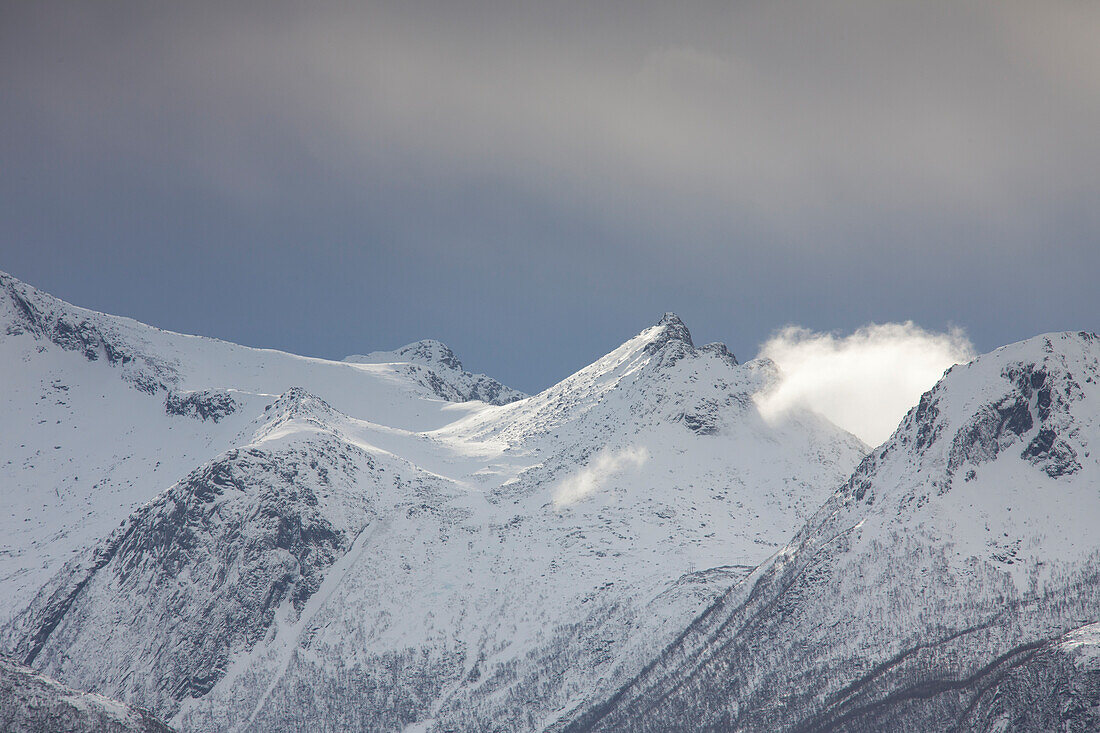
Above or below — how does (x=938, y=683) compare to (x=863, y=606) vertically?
below

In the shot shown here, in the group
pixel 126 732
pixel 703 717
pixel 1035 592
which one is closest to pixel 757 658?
pixel 703 717

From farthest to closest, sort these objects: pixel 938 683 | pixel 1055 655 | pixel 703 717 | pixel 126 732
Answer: pixel 703 717 < pixel 938 683 < pixel 1055 655 < pixel 126 732

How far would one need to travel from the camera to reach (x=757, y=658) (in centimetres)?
19725

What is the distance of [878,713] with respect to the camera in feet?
575

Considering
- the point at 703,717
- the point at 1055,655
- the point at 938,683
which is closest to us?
the point at 1055,655

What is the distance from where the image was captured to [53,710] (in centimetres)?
13488

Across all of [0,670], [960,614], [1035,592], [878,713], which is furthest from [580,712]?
[0,670]

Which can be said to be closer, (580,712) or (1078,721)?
(1078,721)

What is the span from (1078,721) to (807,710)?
170 feet

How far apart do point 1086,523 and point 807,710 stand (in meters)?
66.0

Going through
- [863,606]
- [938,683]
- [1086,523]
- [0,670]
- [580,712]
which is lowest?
[0,670]

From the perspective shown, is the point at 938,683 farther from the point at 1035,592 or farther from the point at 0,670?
the point at 0,670

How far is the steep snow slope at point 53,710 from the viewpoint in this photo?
13288cm

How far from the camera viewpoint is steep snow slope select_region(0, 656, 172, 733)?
13288cm
